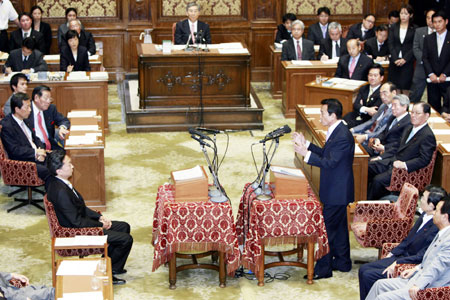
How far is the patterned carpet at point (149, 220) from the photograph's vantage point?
710 centimetres

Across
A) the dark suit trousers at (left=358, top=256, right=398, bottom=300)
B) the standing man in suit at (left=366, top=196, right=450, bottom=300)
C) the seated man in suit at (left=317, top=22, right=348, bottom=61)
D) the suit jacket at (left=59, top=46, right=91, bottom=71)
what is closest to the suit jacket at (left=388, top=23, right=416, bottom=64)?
the seated man in suit at (left=317, top=22, right=348, bottom=61)

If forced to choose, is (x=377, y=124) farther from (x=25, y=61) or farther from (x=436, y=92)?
(x=25, y=61)

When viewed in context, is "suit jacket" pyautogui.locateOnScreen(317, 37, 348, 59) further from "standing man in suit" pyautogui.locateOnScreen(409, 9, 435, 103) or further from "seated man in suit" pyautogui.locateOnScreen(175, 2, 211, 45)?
"seated man in suit" pyautogui.locateOnScreen(175, 2, 211, 45)

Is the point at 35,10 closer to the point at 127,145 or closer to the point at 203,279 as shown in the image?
the point at 127,145

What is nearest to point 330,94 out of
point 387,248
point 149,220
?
point 149,220

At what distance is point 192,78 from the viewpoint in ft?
39.0

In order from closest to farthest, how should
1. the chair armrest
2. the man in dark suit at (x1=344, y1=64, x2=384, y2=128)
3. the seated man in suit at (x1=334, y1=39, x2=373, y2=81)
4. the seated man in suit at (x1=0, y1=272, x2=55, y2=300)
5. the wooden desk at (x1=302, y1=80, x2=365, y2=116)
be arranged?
1. the seated man in suit at (x1=0, y1=272, x2=55, y2=300)
2. the chair armrest
3. the man in dark suit at (x1=344, y1=64, x2=384, y2=128)
4. the wooden desk at (x1=302, y1=80, x2=365, y2=116)
5. the seated man in suit at (x1=334, y1=39, x2=373, y2=81)

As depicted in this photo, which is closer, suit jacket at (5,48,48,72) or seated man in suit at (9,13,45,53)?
suit jacket at (5,48,48,72)

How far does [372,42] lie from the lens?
12812 millimetres

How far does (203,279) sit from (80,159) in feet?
7.37

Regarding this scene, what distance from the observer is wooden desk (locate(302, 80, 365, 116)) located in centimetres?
1091

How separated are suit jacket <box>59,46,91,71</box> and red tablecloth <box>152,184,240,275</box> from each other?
5.46m

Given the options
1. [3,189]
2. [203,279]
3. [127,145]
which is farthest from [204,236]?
[127,145]

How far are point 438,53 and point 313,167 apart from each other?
3.55 metres
